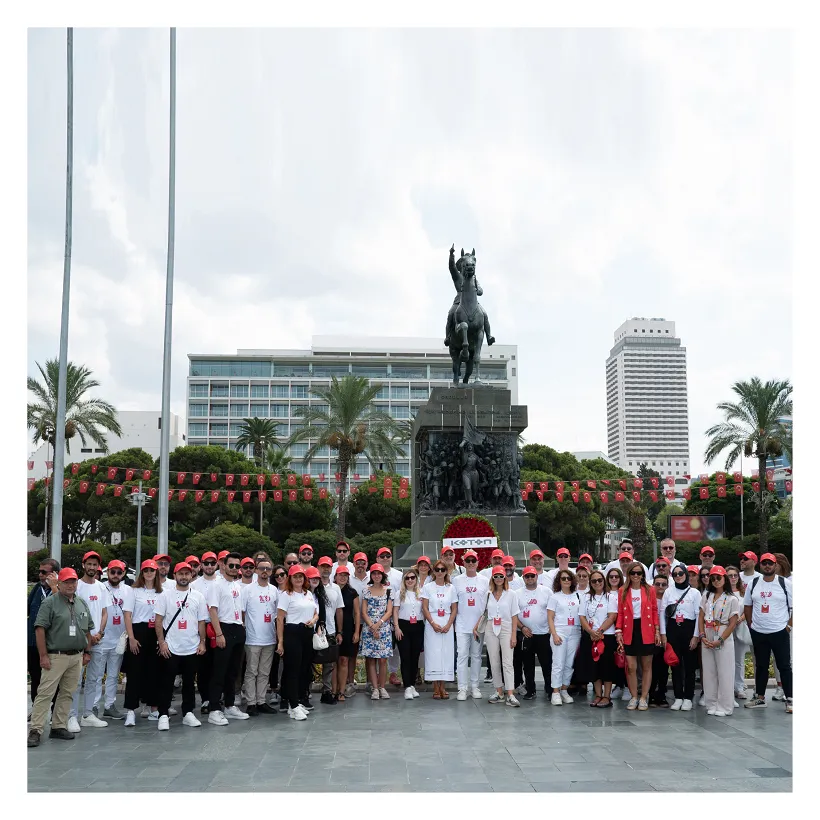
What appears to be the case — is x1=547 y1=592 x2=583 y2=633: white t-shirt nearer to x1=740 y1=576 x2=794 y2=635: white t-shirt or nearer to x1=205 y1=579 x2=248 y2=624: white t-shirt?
x1=740 y1=576 x2=794 y2=635: white t-shirt

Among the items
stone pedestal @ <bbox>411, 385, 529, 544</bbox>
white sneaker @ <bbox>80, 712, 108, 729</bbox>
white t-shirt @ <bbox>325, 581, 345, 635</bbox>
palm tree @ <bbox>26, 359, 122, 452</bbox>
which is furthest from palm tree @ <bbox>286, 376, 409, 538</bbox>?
white sneaker @ <bbox>80, 712, 108, 729</bbox>

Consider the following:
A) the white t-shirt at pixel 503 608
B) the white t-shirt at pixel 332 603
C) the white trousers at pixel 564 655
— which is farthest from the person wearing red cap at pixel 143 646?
the white trousers at pixel 564 655

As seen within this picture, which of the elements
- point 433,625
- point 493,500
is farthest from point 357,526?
point 433,625

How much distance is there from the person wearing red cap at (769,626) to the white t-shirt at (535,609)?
2431 millimetres

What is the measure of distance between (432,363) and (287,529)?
57.8 meters

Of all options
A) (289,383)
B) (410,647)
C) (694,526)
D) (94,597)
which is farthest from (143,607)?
(289,383)

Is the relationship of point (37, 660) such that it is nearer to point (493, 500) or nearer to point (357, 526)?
point (493, 500)

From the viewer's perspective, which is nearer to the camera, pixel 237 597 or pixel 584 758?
pixel 584 758

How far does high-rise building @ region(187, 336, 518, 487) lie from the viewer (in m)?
104

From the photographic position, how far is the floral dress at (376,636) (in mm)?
11117

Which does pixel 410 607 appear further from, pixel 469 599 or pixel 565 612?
pixel 565 612

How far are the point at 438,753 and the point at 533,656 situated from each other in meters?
3.76

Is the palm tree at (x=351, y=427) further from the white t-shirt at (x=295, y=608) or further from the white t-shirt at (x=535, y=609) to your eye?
the white t-shirt at (x=295, y=608)

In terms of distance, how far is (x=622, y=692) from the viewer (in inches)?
441
